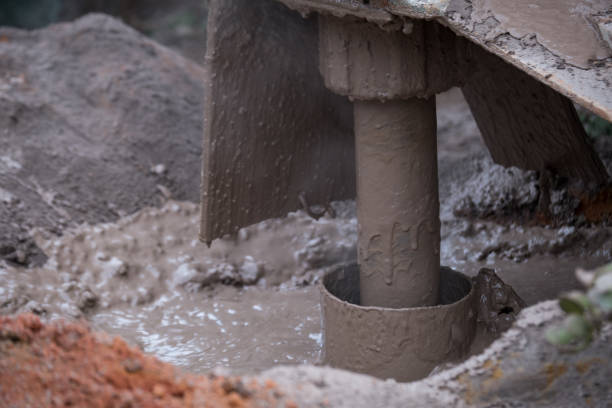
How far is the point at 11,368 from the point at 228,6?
1.55 metres

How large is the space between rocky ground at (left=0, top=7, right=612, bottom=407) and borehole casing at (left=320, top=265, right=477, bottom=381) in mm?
377

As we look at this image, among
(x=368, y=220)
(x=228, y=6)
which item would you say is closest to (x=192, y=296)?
(x=368, y=220)

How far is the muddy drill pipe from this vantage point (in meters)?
2.65

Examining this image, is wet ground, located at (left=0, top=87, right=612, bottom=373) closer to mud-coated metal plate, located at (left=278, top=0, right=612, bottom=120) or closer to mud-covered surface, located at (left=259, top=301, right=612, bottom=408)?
mud-covered surface, located at (left=259, top=301, right=612, bottom=408)

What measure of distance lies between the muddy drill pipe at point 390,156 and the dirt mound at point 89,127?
6.44 feet

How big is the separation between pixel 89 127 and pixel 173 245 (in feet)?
3.93

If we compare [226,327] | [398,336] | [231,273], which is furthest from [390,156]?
[231,273]

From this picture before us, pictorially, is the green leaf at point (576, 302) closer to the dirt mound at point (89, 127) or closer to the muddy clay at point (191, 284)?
the muddy clay at point (191, 284)

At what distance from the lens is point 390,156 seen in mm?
2795

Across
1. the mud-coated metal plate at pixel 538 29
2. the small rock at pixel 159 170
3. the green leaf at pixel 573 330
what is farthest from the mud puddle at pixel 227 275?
the green leaf at pixel 573 330

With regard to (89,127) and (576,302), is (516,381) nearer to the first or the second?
(576,302)

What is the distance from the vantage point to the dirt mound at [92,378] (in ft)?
6.16

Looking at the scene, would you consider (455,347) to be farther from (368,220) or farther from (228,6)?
(228,6)

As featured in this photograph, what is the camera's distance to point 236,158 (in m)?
3.14
